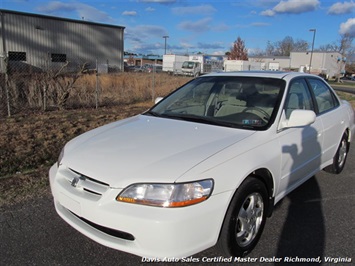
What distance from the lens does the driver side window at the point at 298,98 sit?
3.57 metres

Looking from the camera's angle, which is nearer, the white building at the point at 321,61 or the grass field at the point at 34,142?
the grass field at the point at 34,142

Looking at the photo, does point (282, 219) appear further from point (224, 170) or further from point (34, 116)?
point (34, 116)

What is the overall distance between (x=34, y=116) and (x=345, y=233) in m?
7.86

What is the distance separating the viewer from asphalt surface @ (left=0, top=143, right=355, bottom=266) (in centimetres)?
274

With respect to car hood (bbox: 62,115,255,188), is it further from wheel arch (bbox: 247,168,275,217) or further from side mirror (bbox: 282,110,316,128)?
side mirror (bbox: 282,110,316,128)

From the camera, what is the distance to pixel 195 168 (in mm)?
2387

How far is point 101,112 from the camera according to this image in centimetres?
978

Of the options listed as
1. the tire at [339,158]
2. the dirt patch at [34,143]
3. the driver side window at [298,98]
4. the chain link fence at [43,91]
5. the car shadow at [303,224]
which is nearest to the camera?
the car shadow at [303,224]

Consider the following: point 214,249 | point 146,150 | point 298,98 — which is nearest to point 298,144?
point 298,98

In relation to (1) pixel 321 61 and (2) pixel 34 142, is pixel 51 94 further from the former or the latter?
(1) pixel 321 61

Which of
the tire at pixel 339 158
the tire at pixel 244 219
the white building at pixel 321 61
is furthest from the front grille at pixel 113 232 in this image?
the white building at pixel 321 61

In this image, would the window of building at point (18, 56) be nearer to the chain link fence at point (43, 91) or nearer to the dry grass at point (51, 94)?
the dry grass at point (51, 94)

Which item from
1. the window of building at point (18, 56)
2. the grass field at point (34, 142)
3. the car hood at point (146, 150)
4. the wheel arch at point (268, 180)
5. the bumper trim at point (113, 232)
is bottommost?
the grass field at point (34, 142)

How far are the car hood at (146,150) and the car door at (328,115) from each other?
66.4 inches
